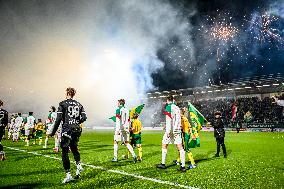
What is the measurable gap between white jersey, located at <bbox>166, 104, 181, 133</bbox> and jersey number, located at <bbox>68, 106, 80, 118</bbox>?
3.29 meters

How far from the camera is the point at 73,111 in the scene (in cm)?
789

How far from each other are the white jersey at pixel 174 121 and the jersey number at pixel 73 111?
3.29 meters

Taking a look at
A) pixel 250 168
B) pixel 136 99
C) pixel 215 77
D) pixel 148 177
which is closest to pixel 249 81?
pixel 215 77

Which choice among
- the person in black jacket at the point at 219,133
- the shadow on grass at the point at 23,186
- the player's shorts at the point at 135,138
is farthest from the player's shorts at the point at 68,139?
the person in black jacket at the point at 219,133

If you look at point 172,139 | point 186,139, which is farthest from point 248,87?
point 172,139

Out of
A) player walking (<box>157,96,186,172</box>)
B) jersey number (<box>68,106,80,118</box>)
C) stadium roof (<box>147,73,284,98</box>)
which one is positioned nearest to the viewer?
jersey number (<box>68,106,80,118</box>)

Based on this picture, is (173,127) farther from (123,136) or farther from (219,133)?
(219,133)

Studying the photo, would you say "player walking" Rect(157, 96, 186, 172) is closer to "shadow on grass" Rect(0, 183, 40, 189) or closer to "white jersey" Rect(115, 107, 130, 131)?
"white jersey" Rect(115, 107, 130, 131)

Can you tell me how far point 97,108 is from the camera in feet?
217

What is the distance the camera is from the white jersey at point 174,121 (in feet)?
29.8

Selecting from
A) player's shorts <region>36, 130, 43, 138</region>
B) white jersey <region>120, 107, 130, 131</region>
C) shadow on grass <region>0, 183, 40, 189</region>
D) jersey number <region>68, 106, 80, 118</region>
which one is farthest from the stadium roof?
shadow on grass <region>0, 183, 40, 189</region>

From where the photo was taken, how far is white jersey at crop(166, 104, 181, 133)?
29.8 ft

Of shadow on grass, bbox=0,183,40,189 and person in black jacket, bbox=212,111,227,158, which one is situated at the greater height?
person in black jacket, bbox=212,111,227,158

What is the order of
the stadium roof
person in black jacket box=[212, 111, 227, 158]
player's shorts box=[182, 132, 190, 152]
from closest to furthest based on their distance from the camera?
player's shorts box=[182, 132, 190, 152], person in black jacket box=[212, 111, 227, 158], the stadium roof
